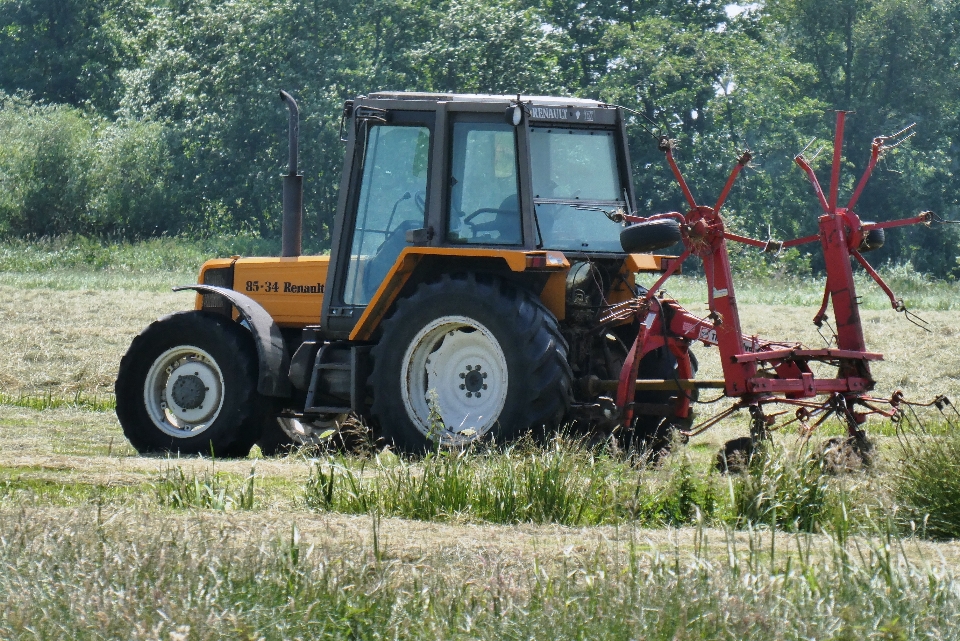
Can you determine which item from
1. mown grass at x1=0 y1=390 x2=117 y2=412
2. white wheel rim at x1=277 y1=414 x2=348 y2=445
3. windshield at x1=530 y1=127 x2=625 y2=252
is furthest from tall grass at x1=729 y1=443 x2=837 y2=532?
mown grass at x1=0 y1=390 x2=117 y2=412

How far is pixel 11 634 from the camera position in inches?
172

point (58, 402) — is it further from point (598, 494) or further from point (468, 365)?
point (598, 494)

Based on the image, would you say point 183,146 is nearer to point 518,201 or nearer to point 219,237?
point 219,237

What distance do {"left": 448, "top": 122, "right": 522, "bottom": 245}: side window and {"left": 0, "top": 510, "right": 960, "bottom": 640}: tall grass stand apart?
3.94 metres

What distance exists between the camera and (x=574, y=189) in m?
9.30

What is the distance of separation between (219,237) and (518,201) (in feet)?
113

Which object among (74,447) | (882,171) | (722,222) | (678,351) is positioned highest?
(882,171)

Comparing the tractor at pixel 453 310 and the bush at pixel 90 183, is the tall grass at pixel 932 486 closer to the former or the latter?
the tractor at pixel 453 310

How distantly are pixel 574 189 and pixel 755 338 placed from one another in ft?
5.08

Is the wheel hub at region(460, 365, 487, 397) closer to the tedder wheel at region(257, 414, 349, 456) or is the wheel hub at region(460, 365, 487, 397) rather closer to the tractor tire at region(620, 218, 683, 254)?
the tractor tire at region(620, 218, 683, 254)

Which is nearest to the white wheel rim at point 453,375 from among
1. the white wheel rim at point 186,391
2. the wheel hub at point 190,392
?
the white wheel rim at point 186,391

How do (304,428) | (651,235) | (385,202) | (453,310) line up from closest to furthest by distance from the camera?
(651,235), (453,310), (385,202), (304,428)

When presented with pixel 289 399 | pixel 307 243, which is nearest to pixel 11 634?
pixel 289 399

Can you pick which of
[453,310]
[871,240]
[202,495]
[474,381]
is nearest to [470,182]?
[453,310]
